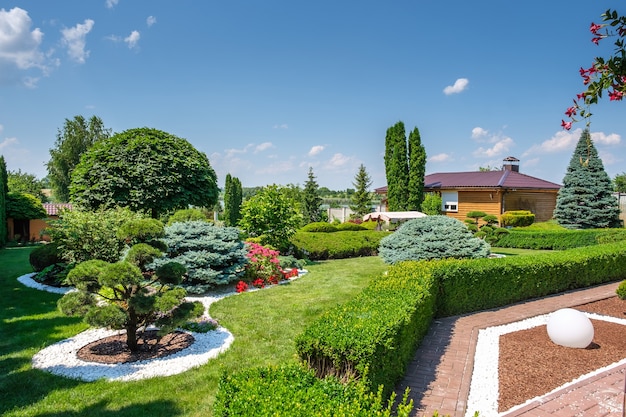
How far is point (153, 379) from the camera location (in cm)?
459

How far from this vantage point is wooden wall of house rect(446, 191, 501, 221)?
27891 mm

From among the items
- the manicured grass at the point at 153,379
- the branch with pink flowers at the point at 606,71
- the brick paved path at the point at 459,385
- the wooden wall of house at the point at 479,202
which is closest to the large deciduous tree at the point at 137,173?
the manicured grass at the point at 153,379

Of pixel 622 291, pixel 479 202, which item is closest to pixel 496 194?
pixel 479 202

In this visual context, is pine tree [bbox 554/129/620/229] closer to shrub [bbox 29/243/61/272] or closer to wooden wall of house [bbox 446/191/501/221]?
wooden wall of house [bbox 446/191/501/221]

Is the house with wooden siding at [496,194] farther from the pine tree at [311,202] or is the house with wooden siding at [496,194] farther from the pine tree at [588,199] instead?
the pine tree at [311,202]

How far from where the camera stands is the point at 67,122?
35.0 metres

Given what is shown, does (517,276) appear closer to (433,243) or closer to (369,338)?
(433,243)

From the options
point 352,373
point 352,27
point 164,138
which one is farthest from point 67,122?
point 352,373

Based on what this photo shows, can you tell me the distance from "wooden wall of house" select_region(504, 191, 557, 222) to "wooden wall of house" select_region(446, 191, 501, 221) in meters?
0.74

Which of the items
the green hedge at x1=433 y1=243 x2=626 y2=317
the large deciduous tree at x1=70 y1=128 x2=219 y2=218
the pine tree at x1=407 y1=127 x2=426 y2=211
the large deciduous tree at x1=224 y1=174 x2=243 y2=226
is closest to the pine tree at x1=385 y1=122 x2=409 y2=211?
the pine tree at x1=407 y1=127 x2=426 y2=211

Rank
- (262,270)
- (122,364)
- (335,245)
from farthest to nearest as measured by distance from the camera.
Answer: (335,245), (262,270), (122,364)

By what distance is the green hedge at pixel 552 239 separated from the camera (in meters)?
19.0

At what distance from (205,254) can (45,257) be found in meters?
5.11

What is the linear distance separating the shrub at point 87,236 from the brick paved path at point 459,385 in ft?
24.8
